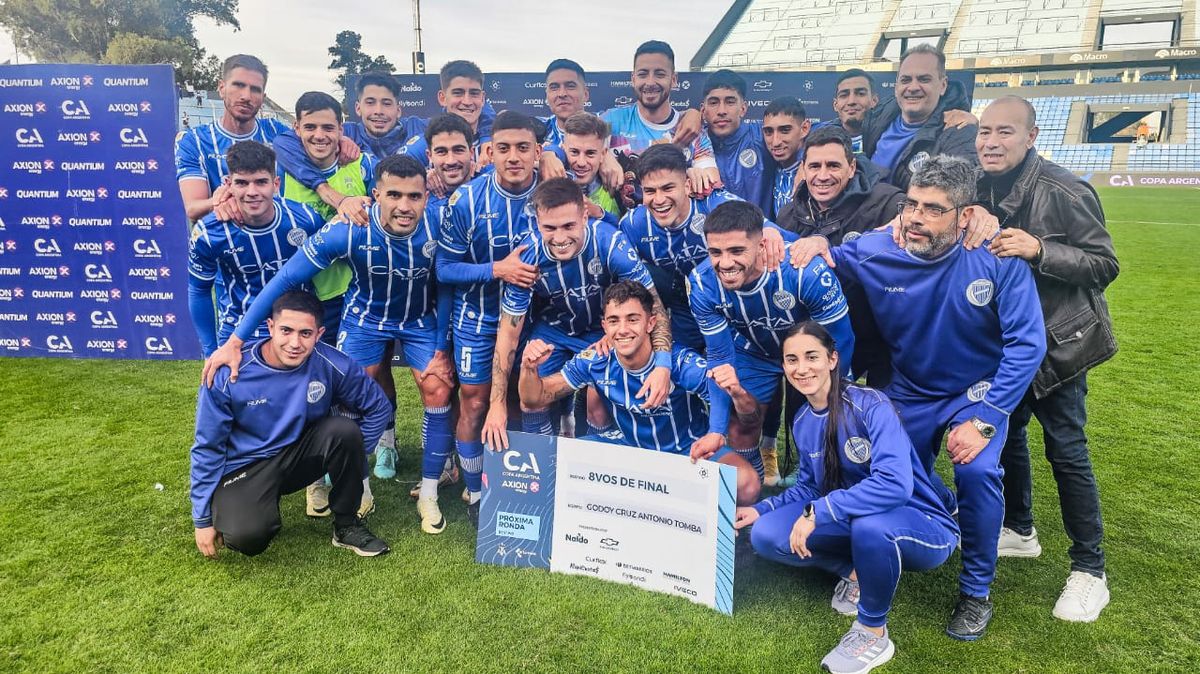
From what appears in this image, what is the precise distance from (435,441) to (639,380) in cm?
121

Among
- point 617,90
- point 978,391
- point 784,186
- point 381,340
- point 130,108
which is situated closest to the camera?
point 978,391

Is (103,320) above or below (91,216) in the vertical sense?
below

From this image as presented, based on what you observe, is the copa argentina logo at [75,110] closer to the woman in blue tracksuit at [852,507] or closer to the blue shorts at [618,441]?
the blue shorts at [618,441]

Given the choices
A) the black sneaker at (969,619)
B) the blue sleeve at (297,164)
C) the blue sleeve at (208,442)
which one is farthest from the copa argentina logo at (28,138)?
the black sneaker at (969,619)

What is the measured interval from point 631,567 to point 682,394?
32.1 inches

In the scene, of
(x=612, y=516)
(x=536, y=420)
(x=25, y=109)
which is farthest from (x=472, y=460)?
(x=25, y=109)

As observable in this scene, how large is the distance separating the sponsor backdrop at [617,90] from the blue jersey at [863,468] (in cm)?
498

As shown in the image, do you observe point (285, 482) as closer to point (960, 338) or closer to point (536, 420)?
point (536, 420)

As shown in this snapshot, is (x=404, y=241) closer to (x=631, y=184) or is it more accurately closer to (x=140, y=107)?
(x=631, y=184)

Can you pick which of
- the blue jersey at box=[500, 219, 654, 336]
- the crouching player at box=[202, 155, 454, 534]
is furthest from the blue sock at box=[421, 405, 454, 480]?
the blue jersey at box=[500, 219, 654, 336]

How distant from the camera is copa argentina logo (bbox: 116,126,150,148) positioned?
20.9ft

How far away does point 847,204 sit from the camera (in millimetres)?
3559

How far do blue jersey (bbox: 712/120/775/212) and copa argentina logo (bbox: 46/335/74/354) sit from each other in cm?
630

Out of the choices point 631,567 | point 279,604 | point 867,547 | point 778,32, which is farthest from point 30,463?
point 778,32
